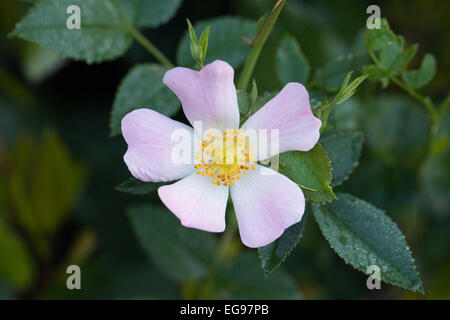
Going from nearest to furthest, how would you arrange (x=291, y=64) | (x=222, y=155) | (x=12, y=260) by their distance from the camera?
(x=222, y=155) → (x=291, y=64) → (x=12, y=260)

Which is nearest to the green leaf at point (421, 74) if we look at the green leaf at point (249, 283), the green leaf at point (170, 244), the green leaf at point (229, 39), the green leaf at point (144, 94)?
the green leaf at point (229, 39)

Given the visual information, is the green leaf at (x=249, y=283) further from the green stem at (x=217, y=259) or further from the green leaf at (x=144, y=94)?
the green leaf at (x=144, y=94)

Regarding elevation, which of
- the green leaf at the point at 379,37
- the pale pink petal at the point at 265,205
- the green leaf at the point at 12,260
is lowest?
the green leaf at the point at 12,260

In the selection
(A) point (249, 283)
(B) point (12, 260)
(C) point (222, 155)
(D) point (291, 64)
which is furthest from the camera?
(B) point (12, 260)

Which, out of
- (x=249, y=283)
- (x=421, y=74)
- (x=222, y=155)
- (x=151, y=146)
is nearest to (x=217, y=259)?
(x=249, y=283)

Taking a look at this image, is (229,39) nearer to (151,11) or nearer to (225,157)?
(151,11)

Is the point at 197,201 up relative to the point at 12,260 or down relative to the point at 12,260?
up

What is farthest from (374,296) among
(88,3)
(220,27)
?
(88,3)
